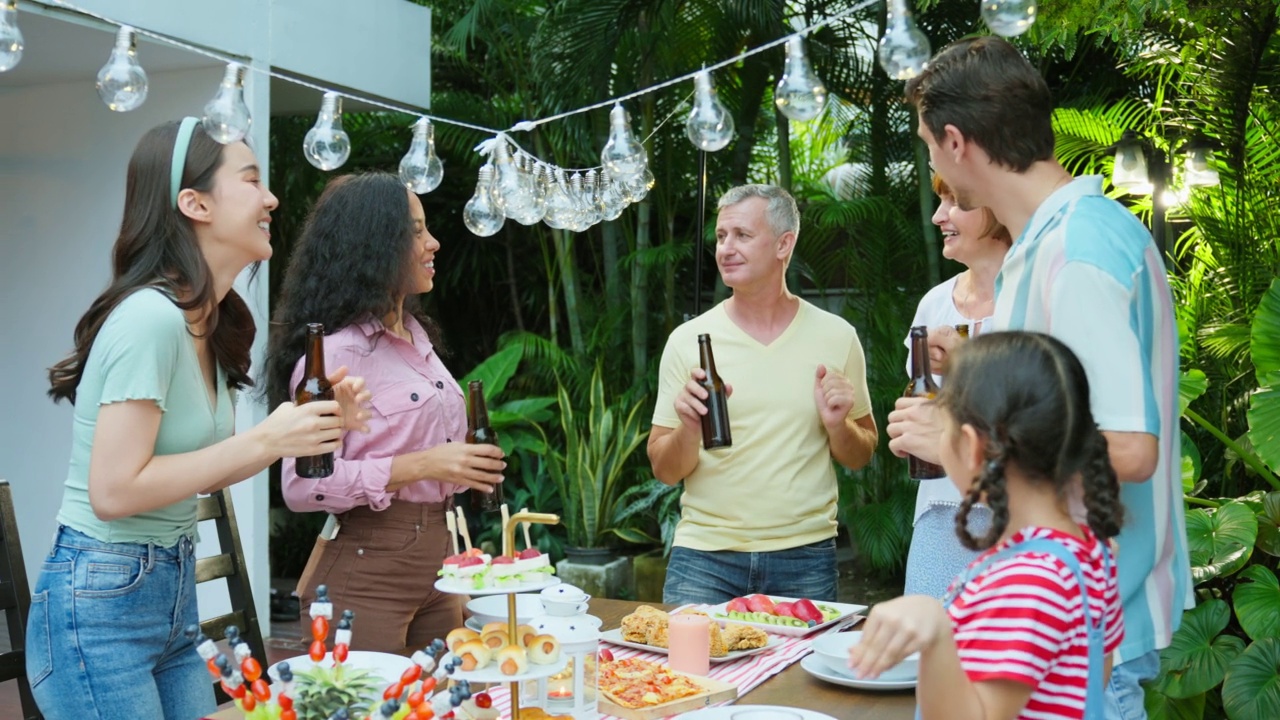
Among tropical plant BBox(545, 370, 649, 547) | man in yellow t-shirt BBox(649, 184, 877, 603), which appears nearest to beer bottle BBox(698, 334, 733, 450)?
man in yellow t-shirt BBox(649, 184, 877, 603)

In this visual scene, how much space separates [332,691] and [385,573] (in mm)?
1090

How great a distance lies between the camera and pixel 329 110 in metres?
2.72

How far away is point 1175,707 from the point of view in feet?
11.7

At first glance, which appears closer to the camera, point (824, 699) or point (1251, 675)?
point (824, 699)

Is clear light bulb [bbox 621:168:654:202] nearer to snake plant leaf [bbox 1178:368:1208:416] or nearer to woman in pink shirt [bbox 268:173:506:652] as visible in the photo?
woman in pink shirt [bbox 268:173:506:652]

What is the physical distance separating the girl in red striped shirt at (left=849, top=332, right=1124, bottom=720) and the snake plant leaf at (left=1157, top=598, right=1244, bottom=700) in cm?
240

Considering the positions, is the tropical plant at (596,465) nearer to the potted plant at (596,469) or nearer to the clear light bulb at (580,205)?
the potted plant at (596,469)

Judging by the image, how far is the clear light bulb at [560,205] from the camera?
9.95 feet

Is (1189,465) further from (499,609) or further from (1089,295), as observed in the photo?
(1089,295)

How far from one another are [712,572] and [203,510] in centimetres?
120

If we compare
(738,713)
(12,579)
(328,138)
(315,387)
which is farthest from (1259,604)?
(12,579)

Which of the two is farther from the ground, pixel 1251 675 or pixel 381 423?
pixel 381 423

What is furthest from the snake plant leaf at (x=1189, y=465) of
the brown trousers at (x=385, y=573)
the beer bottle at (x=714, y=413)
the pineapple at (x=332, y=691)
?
the pineapple at (x=332, y=691)

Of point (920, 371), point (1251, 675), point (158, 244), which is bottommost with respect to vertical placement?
point (1251, 675)
